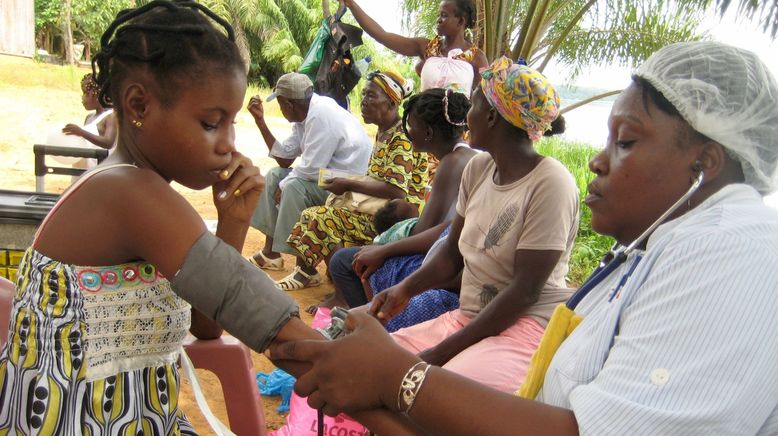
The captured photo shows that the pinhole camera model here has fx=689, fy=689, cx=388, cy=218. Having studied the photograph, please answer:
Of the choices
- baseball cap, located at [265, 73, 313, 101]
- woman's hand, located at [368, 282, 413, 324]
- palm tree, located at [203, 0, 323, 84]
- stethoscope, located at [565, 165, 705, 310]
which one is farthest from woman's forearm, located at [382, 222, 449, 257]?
palm tree, located at [203, 0, 323, 84]

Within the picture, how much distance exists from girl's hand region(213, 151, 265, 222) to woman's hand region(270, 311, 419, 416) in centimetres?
51

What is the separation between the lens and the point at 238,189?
187cm

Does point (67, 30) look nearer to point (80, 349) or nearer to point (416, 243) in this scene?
point (416, 243)

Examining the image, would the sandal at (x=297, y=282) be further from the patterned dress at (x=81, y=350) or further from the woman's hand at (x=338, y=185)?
the patterned dress at (x=81, y=350)

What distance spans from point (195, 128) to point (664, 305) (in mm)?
1054

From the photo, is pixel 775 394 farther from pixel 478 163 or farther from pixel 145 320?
pixel 478 163

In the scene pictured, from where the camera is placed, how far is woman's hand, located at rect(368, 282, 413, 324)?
310cm

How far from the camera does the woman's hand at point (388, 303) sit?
3098 millimetres

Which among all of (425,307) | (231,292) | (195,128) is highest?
(195,128)

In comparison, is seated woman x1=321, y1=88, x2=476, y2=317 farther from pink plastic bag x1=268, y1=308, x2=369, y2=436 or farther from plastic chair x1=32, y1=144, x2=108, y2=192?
plastic chair x1=32, y1=144, x2=108, y2=192

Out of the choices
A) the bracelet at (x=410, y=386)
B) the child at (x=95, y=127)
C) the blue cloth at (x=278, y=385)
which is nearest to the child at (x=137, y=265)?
the bracelet at (x=410, y=386)

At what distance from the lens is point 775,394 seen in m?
1.14

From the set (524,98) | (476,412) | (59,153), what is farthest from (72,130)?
(476,412)

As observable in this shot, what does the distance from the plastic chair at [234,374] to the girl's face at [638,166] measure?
1178 mm
